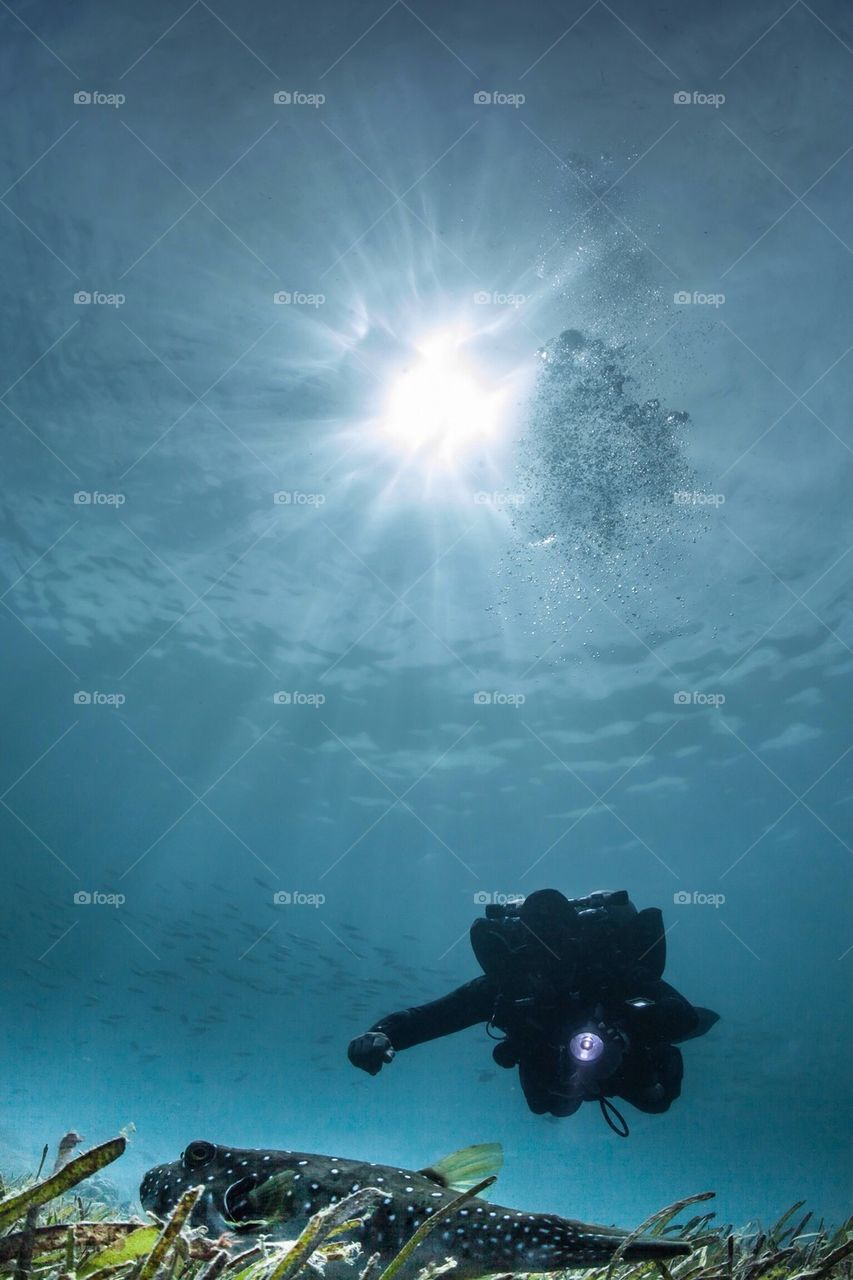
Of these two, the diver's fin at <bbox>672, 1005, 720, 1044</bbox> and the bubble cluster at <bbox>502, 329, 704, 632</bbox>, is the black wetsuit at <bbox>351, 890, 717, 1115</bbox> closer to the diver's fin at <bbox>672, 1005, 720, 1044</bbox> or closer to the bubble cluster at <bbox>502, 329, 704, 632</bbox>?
the diver's fin at <bbox>672, 1005, 720, 1044</bbox>

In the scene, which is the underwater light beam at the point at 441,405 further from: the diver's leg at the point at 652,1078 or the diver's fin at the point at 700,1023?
the diver's leg at the point at 652,1078

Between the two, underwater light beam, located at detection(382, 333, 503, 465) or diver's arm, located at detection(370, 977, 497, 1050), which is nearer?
diver's arm, located at detection(370, 977, 497, 1050)

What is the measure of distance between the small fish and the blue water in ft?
48.1

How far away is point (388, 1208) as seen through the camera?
7.54 ft

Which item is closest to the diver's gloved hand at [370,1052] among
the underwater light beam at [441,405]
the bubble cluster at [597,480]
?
the underwater light beam at [441,405]

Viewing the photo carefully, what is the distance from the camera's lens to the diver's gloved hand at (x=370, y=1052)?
468 centimetres

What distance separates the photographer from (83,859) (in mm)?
36312

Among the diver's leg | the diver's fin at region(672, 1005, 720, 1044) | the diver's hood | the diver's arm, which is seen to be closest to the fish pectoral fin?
the diver's arm

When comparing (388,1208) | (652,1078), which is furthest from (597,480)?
Result: (388,1208)

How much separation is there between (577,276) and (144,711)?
70.5 ft

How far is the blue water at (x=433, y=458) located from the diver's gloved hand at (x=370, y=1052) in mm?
13594

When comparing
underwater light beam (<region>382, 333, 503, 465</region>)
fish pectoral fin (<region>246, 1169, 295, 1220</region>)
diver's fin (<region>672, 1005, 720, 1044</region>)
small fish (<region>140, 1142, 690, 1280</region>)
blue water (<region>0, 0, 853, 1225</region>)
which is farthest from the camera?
underwater light beam (<region>382, 333, 503, 465</region>)

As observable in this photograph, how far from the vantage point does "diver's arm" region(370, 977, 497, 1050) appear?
5363 millimetres

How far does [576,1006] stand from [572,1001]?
2.3 inches
